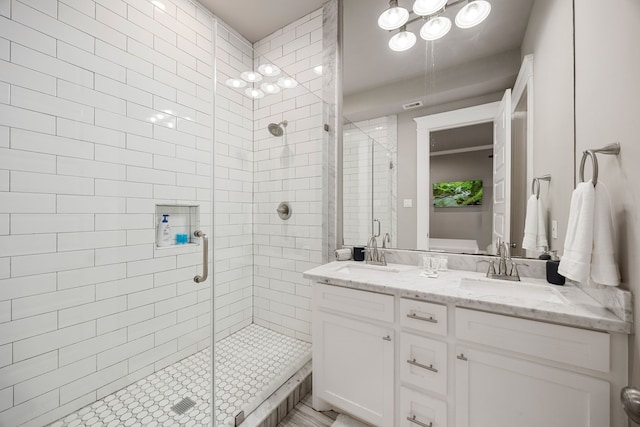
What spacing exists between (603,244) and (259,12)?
2.71m

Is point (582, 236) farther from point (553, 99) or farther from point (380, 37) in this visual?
point (380, 37)


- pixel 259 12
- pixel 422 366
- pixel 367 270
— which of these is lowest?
pixel 422 366

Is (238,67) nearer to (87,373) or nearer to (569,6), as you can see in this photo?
(569,6)

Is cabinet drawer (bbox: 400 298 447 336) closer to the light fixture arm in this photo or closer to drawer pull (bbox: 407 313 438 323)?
drawer pull (bbox: 407 313 438 323)

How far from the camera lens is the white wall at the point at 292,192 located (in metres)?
2.05

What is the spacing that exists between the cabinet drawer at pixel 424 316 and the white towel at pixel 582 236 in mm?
490

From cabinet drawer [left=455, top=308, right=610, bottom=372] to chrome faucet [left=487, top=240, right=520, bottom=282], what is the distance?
0.44 meters

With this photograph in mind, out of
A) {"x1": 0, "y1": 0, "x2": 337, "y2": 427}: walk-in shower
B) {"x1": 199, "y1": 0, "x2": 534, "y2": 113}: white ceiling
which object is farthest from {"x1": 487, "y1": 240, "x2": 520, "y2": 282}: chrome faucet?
{"x1": 0, "y1": 0, "x2": 337, "y2": 427}: walk-in shower

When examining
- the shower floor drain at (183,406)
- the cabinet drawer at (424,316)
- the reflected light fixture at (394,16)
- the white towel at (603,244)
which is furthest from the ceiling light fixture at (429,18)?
the shower floor drain at (183,406)

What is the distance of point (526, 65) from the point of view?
1.39m

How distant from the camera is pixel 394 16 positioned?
1640mm

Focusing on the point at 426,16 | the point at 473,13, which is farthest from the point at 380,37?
the point at 473,13

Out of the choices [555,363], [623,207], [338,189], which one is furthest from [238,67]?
[555,363]

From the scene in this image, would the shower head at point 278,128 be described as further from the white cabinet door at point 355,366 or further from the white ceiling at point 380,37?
the white cabinet door at point 355,366
